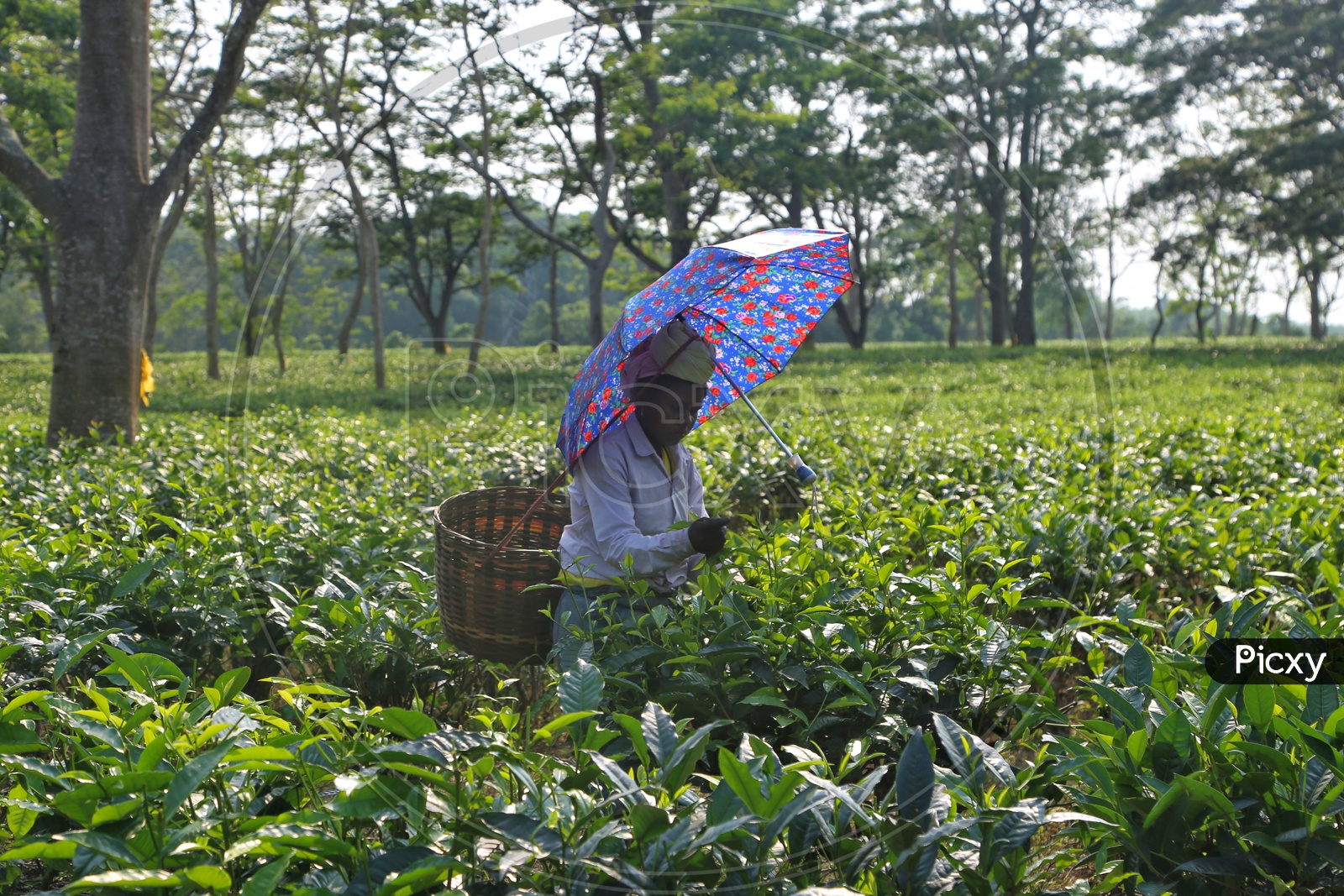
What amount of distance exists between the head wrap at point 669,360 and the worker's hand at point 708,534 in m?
0.53

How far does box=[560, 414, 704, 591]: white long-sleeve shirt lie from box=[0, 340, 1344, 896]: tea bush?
0.63ft

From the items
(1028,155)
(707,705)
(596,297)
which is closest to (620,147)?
(596,297)

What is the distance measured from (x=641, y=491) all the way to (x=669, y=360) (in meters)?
0.42

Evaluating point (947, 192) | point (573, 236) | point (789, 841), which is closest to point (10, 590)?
point (789, 841)

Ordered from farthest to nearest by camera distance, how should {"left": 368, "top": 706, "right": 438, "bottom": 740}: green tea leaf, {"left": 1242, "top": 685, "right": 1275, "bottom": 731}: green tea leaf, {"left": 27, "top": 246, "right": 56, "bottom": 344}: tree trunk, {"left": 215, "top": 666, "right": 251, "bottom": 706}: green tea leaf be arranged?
{"left": 27, "top": 246, "right": 56, "bottom": 344}: tree trunk < {"left": 215, "top": 666, "right": 251, "bottom": 706}: green tea leaf < {"left": 1242, "top": 685, "right": 1275, "bottom": 731}: green tea leaf < {"left": 368, "top": 706, "right": 438, "bottom": 740}: green tea leaf

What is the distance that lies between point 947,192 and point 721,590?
97.6 ft

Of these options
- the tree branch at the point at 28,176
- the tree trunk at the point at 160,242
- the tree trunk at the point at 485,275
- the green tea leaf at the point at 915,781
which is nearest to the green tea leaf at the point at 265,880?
the green tea leaf at the point at 915,781

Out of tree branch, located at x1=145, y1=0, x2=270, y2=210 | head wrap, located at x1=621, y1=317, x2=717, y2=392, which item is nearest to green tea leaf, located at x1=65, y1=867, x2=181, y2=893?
head wrap, located at x1=621, y1=317, x2=717, y2=392

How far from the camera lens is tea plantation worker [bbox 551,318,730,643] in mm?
2623

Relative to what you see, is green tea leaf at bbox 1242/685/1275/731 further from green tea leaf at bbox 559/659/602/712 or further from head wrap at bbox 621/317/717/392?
head wrap at bbox 621/317/717/392

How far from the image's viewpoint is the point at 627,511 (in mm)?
2738

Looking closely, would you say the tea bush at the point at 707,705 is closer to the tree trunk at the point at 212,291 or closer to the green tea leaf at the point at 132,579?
the green tea leaf at the point at 132,579

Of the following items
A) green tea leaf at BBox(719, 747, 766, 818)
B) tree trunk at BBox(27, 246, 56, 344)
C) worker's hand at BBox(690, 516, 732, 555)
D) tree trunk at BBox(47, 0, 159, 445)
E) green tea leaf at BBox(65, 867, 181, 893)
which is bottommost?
green tea leaf at BBox(65, 867, 181, 893)

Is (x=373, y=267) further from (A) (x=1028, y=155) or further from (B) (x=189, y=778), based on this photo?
(A) (x=1028, y=155)
